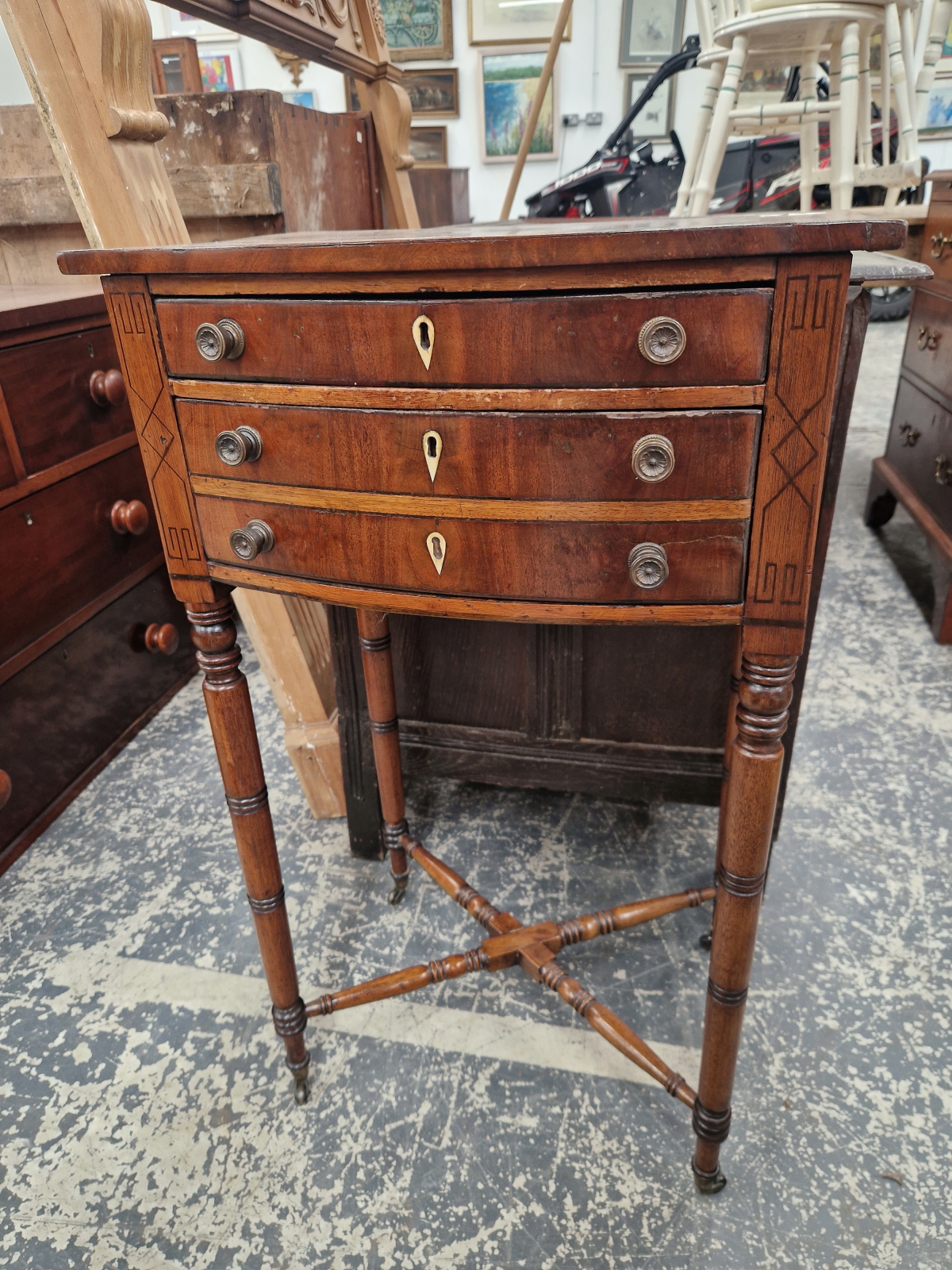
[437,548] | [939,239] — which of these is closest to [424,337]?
[437,548]

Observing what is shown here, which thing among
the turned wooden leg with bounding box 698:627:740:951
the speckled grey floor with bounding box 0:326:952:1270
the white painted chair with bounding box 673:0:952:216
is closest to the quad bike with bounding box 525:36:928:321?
the white painted chair with bounding box 673:0:952:216

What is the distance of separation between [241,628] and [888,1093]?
199cm

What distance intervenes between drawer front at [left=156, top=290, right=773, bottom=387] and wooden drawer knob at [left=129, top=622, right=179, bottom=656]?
1.28 m

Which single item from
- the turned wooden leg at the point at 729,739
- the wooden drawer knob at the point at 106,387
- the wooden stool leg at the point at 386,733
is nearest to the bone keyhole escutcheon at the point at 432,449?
the wooden stool leg at the point at 386,733

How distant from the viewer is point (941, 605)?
87.1 inches

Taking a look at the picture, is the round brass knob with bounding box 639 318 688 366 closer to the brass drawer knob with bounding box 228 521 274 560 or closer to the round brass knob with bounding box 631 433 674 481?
the round brass knob with bounding box 631 433 674 481

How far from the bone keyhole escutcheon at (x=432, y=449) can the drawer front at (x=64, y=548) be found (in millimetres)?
1161

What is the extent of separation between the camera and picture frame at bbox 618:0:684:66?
6.47 meters

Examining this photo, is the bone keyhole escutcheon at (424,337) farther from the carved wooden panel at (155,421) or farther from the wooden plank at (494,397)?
the carved wooden panel at (155,421)

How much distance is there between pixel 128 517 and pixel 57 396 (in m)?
0.31

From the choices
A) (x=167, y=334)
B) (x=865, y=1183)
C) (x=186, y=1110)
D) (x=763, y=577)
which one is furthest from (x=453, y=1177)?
(x=167, y=334)

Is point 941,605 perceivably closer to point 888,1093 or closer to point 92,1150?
point 888,1093

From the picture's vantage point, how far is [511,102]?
6879mm

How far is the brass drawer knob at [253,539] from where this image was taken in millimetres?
822
